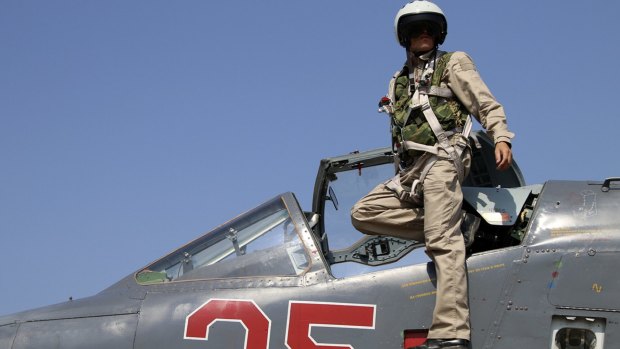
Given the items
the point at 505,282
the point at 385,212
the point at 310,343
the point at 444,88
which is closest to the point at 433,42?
the point at 444,88

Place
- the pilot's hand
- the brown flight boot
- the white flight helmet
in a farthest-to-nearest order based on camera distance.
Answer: the white flight helmet < the pilot's hand < the brown flight boot

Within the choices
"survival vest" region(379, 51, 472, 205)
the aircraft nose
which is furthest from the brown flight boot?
the aircraft nose

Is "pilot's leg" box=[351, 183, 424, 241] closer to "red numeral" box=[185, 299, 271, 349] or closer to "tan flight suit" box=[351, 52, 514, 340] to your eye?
"tan flight suit" box=[351, 52, 514, 340]

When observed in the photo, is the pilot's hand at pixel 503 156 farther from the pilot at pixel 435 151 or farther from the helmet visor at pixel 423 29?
the helmet visor at pixel 423 29

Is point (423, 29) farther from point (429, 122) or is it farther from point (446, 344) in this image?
point (446, 344)

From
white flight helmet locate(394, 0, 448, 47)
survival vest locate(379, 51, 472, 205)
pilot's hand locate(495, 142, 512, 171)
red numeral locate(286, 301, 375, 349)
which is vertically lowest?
red numeral locate(286, 301, 375, 349)

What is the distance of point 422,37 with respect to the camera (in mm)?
7156

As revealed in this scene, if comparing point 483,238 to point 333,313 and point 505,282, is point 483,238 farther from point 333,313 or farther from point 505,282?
point 333,313

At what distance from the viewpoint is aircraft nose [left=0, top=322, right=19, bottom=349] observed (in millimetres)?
7020

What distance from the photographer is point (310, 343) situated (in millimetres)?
6730

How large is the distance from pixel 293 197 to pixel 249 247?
1.92 ft

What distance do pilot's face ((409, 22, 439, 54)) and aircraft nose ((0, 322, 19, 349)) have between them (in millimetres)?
3767

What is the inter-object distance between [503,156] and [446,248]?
761mm

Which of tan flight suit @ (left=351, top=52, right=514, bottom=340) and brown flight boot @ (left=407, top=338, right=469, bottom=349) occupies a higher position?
tan flight suit @ (left=351, top=52, right=514, bottom=340)
